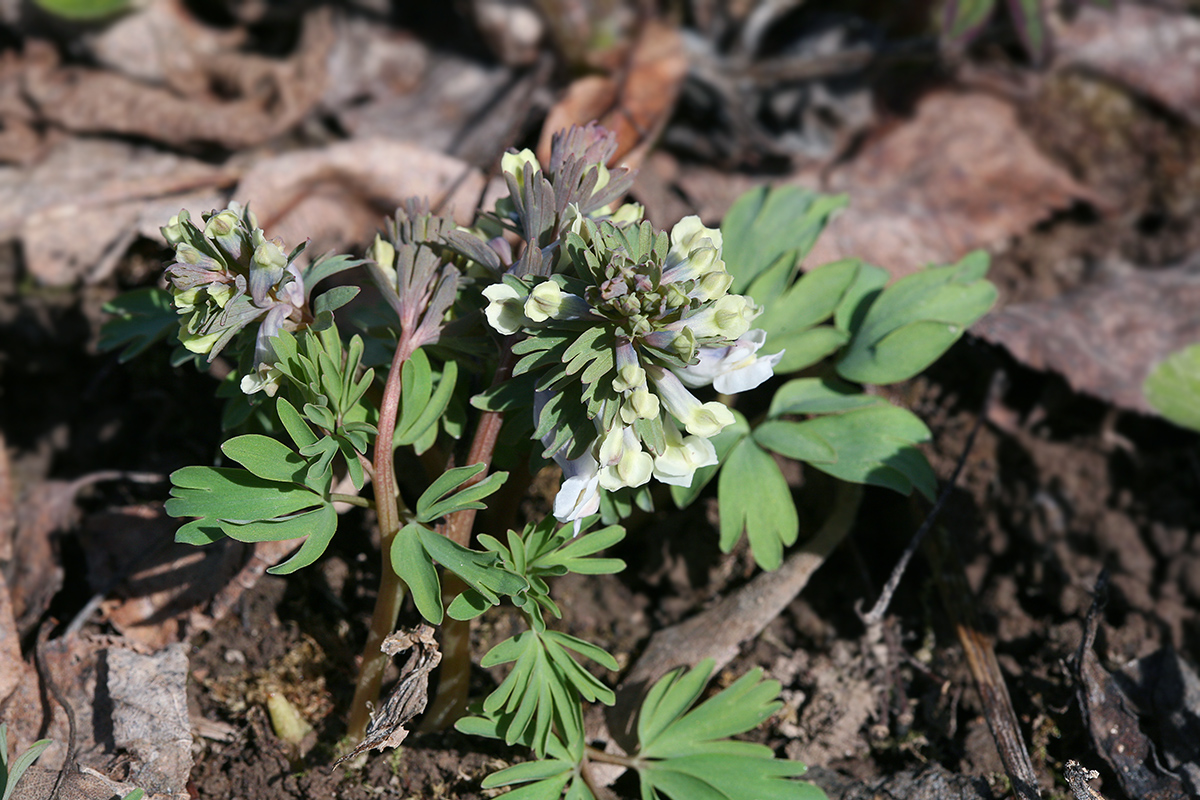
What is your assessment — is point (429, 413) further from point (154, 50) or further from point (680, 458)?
point (154, 50)

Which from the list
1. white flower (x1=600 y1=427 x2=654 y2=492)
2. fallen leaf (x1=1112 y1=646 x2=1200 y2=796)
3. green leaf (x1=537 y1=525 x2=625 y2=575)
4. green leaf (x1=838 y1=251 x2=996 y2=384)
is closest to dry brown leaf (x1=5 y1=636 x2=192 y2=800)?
green leaf (x1=537 y1=525 x2=625 y2=575)

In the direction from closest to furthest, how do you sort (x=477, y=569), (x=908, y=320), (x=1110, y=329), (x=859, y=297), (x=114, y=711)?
(x=477, y=569) < (x=114, y=711) < (x=908, y=320) < (x=859, y=297) < (x=1110, y=329)

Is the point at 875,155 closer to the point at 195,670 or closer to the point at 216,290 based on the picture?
the point at 216,290

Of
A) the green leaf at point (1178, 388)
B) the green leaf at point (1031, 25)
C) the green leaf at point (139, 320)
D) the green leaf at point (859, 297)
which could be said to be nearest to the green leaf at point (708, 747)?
the green leaf at point (859, 297)

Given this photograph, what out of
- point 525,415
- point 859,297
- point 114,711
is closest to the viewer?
point 525,415

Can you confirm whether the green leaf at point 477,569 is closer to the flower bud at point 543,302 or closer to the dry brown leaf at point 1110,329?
the flower bud at point 543,302

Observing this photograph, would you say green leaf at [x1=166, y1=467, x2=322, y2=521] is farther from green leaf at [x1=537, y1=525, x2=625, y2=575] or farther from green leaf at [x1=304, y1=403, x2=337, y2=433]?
green leaf at [x1=537, y1=525, x2=625, y2=575]

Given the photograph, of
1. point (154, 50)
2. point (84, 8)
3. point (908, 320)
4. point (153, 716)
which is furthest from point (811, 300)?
point (84, 8)
